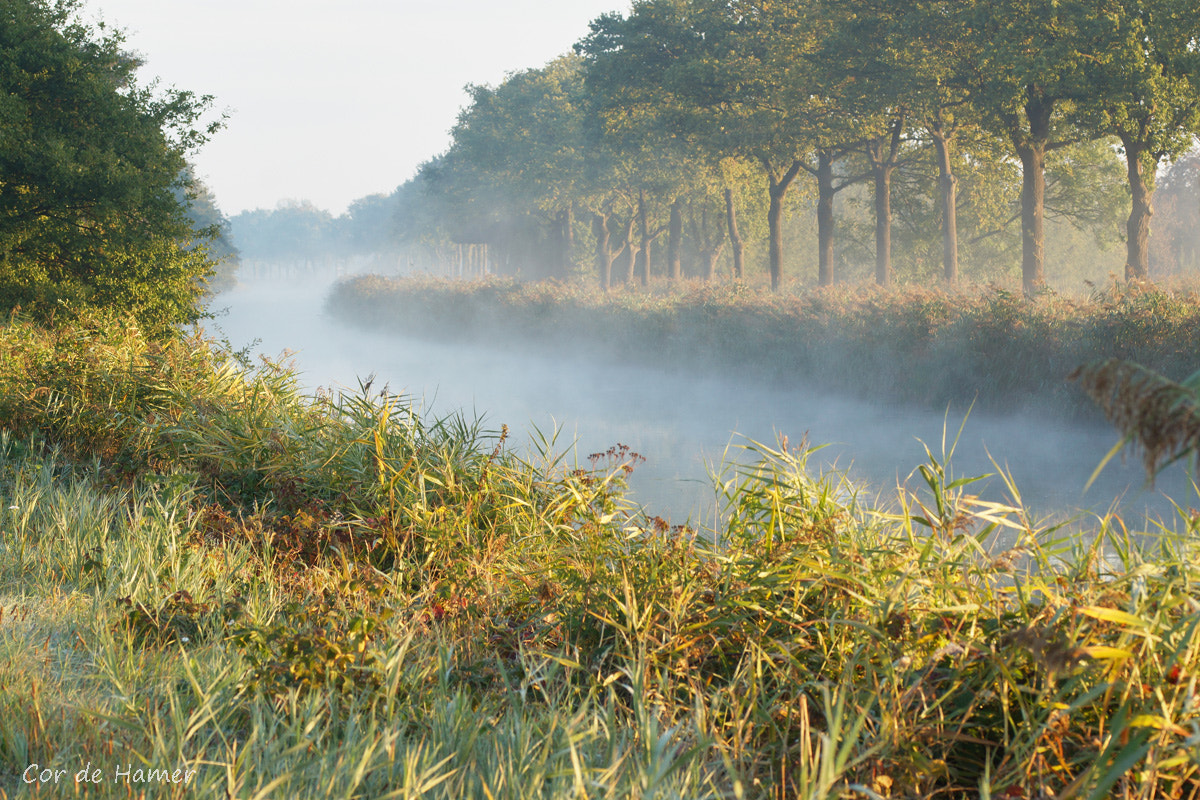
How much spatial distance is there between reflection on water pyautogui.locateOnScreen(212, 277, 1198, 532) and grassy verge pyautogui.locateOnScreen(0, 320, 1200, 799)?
4.31 feet

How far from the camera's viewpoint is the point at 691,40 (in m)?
29.9

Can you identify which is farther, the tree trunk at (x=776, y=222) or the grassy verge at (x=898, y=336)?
the tree trunk at (x=776, y=222)

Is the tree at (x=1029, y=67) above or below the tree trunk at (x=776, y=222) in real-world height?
above

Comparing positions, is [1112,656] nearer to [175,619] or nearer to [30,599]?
[175,619]

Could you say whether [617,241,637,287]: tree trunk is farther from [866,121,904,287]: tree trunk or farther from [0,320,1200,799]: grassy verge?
[0,320,1200,799]: grassy verge

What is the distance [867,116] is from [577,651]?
970 inches

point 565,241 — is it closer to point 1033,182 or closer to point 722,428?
point 1033,182

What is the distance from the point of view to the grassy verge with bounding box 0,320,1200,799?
2.94m

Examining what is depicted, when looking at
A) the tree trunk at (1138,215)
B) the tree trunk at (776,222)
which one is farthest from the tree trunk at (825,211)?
the tree trunk at (1138,215)

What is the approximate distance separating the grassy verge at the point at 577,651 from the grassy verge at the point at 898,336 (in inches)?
153

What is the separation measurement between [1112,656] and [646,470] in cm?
874

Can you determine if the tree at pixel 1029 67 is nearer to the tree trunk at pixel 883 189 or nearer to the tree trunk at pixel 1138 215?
the tree trunk at pixel 1138 215

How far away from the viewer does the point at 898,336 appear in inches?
637

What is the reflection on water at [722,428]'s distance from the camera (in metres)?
10.0
